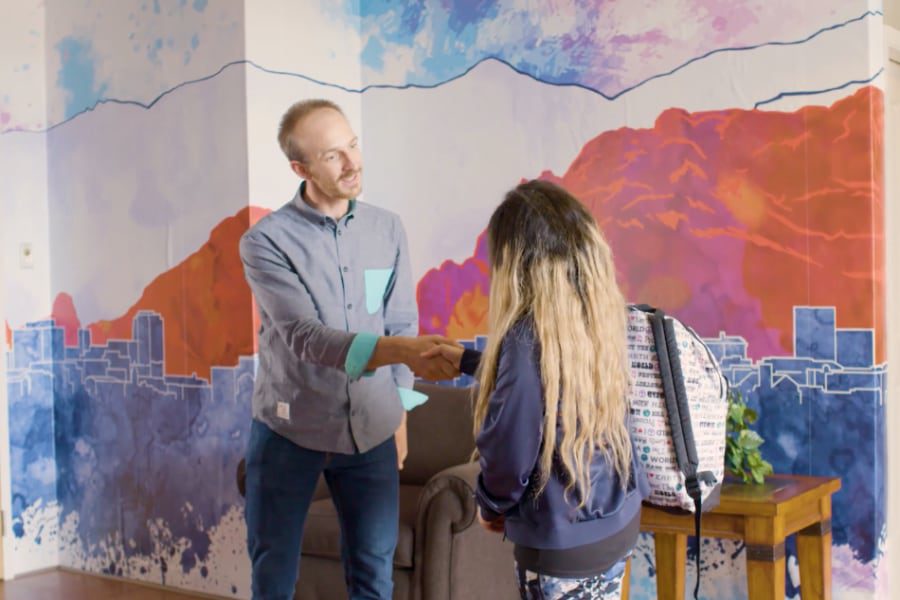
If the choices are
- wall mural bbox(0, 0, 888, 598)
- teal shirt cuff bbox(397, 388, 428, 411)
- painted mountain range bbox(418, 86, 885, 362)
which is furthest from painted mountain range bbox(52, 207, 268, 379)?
teal shirt cuff bbox(397, 388, 428, 411)

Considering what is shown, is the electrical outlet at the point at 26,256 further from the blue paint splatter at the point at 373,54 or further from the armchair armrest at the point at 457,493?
the armchair armrest at the point at 457,493

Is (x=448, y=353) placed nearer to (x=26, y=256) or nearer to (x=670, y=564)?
(x=670, y=564)

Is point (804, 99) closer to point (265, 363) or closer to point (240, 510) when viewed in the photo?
point (265, 363)

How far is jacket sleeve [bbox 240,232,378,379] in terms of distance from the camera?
7.66ft

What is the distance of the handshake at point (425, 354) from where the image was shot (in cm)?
218

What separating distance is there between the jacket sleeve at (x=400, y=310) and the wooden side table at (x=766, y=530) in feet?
2.57

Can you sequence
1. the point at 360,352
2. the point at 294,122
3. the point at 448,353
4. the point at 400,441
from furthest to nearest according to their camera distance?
1. the point at 400,441
2. the point at 294,122
3. the point at 360,352
4. the point at 448,353

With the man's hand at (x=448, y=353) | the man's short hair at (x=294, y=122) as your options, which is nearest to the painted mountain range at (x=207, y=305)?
the man's short hair at (x=294, y=122)

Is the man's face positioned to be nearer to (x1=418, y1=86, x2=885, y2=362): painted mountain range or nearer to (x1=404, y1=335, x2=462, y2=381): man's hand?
(x1=404, y1=335, x2=462, y2=381): man's hand

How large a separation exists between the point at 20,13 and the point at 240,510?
2497 mm

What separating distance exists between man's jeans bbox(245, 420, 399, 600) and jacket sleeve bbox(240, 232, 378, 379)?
9.6 inches

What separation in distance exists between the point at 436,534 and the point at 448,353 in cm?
123

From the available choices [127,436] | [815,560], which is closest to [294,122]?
[815,560]

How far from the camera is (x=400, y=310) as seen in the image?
2682mm
